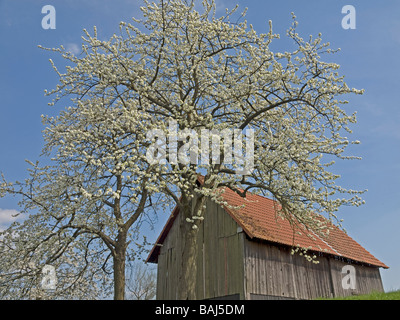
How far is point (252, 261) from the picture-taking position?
58.8 ft

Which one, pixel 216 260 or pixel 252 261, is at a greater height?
pixel 216 260

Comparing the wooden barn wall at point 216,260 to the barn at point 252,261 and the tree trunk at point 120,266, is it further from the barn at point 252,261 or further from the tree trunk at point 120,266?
the tree trunk at point 120,266

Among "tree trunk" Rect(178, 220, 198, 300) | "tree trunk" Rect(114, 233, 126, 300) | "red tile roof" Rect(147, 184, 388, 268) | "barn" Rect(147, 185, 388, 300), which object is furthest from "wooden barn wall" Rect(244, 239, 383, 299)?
"tree trunk" Rect(114, 233, 126, 300)

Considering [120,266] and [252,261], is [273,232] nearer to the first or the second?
[252,261]

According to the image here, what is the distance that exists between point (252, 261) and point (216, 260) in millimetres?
2135

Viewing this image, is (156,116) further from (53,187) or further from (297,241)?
(297,241)

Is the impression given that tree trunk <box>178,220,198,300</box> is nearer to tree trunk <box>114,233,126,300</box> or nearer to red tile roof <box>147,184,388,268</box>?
red tile roof <box>147,184,388,268</box>

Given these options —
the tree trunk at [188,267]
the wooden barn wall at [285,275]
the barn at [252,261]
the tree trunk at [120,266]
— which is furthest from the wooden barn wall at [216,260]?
the tree trunk at [120,266]

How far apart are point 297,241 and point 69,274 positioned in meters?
12.1

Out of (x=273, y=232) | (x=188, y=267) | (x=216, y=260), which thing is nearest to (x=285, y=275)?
(x=273, y=232)

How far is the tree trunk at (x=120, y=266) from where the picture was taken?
16.5m

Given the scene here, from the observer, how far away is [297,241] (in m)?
20.5

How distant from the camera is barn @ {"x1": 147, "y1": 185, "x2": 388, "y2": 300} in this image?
708 inches
